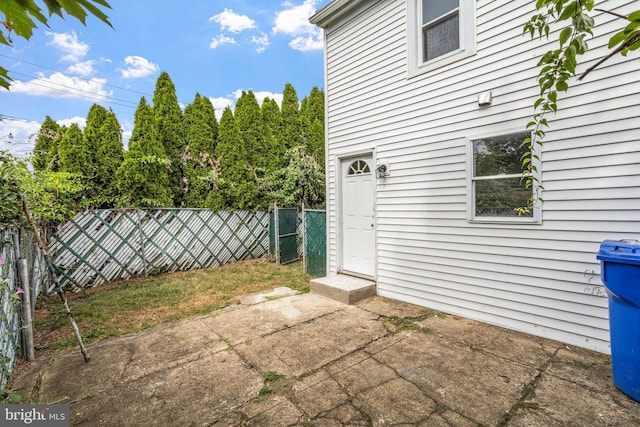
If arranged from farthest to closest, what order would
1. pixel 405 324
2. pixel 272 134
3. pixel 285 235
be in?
1. pixel 272 134
2. pixel 285 235
3. pixel 405 324

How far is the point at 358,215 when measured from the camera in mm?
4840

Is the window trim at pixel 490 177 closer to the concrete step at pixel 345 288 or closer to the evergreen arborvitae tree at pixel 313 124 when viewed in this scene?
the concrete step at pixel 345 288

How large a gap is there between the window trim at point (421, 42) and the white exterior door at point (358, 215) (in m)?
1.45

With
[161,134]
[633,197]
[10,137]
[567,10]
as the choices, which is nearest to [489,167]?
[633,197]

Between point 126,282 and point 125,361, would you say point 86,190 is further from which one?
point 125,361

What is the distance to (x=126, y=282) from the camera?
5793 millimetres

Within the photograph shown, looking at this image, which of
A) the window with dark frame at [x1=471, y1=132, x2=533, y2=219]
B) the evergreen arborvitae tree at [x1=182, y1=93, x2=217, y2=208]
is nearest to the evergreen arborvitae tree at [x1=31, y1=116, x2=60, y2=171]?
the evergreen arborvitae tree at [x1=182, y1=93, x2=217, y2=208]

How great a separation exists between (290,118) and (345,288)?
260 inches

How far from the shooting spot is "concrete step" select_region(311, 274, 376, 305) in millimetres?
4180

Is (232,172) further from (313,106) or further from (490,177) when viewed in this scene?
(490,177)

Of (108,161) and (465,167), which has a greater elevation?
(108,161)

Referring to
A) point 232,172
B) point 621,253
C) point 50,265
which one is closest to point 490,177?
point 621,253

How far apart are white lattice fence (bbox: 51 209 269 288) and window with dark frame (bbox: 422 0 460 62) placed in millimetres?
5744

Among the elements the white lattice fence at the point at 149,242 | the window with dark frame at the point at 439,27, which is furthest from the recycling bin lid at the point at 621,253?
the white lattice fence at the point at 149,242
